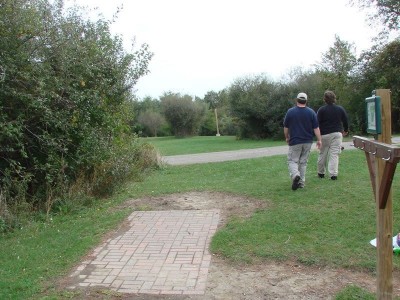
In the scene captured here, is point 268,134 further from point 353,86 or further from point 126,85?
point 126,85

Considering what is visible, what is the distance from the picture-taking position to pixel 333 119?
8734 mm

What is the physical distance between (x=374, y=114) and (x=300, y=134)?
4.96 meters

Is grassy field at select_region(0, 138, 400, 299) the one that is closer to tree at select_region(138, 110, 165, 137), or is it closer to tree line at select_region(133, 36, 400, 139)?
tree line at select_region(133, 36, 400, 139)

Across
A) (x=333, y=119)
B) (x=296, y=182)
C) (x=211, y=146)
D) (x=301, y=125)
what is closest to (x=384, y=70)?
(x=211, y=146)

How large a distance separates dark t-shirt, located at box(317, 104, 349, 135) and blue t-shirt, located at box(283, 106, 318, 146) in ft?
2.16

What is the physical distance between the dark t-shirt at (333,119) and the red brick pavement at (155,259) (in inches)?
137

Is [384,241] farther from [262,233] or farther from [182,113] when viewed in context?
[182,113]

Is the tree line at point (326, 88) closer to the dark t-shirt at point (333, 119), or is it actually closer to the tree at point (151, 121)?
the dark t-shirt at point (333, 119)

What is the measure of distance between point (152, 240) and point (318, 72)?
29529 mm

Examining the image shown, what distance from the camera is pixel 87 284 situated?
13.7 ft

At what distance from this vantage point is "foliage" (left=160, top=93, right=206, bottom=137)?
2053 inches

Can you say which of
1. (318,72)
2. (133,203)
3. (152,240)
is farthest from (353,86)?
(152,240)

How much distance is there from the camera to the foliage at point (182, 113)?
5216cm

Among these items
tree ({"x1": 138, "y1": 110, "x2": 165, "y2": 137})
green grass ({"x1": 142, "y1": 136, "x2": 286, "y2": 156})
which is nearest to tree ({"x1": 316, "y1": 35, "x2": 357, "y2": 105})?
green grass ({"x1": 142, "y1": 136, "x2": 286, "y2": 156})
